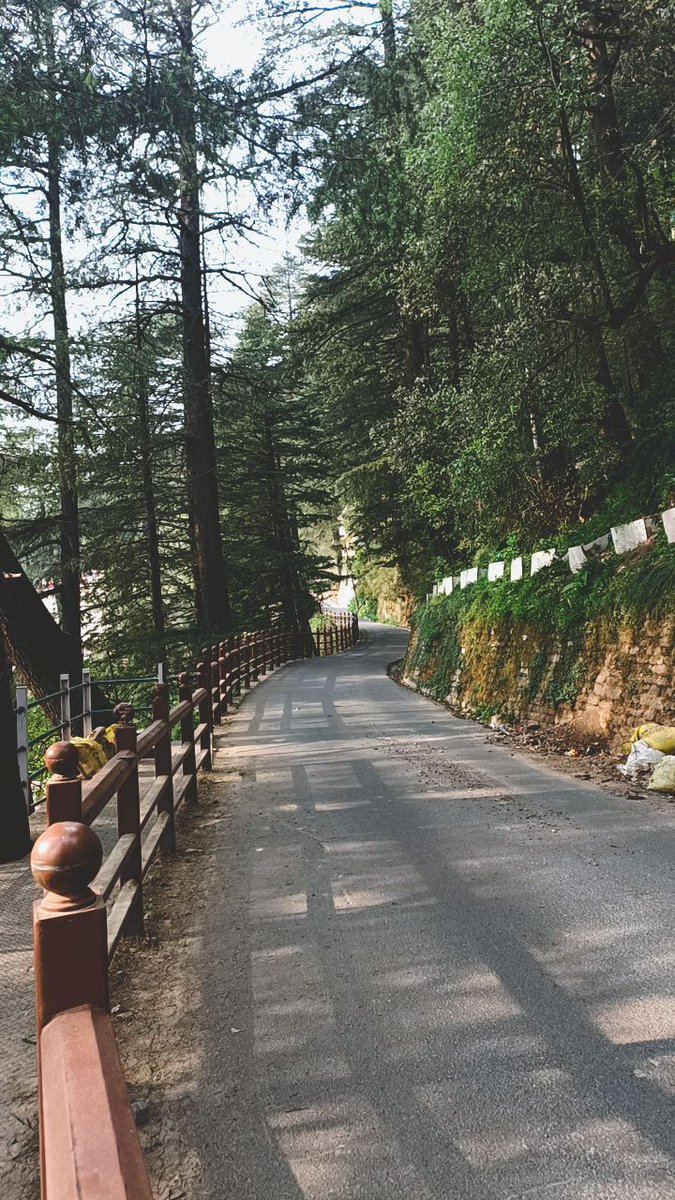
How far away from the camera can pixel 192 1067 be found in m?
2.68

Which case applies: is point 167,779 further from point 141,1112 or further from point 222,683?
point 222,683

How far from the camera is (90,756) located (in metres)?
7.04

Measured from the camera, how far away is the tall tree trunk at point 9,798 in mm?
5090

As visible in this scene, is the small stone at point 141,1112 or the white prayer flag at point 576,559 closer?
the small stone at point 141,1112

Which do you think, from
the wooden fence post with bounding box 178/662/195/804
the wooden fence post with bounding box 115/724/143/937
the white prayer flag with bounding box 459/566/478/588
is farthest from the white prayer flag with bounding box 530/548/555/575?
the wooden fence post with bounding box 115/724/143/937

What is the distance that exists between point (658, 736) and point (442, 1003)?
4443 millimetres

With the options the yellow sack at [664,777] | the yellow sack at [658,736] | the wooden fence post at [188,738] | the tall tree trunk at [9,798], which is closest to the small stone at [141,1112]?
the tall tree trunk at [9,798]

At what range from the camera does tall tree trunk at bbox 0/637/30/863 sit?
5.09 metres

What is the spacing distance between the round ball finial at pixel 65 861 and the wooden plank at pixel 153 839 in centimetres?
268

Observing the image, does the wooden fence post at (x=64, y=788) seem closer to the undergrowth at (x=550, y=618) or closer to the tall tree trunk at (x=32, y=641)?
the undergrowth at (x=550, y=618)

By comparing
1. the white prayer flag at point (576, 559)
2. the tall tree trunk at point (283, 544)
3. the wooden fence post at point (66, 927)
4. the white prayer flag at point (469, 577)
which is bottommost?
the wooden fence post at point (66, 927)

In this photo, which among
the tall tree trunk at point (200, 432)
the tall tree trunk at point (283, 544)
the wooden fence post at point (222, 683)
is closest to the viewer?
the wooden fence post at point (222, 683)

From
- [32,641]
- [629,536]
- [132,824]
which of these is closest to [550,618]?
[629,536]

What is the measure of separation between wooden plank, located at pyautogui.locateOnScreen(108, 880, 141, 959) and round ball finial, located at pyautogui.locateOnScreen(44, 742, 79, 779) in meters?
0.98
